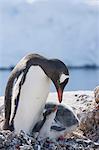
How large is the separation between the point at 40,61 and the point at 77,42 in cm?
2645

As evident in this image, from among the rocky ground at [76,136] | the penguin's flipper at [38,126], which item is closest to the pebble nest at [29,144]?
the rocky ground at [76,136]

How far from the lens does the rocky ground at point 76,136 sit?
3375mm

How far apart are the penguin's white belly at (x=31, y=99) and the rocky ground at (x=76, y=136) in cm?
23

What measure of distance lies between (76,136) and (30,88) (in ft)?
2.03

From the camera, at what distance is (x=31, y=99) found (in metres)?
3.79

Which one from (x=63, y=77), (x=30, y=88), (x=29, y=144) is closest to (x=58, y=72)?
(x=63, y=77)

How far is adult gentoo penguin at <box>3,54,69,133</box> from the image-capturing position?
3.75 m

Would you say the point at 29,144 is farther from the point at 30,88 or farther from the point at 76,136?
the point at 76,136

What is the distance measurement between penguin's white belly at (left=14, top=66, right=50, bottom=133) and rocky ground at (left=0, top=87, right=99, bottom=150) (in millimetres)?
234

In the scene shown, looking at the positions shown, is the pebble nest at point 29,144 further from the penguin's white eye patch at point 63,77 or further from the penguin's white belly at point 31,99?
the penguin's white eye patch at point 63,77

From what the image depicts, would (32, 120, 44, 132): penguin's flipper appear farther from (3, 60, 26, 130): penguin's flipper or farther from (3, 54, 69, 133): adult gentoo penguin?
(3, 60, 26, 130): penguin's flipper

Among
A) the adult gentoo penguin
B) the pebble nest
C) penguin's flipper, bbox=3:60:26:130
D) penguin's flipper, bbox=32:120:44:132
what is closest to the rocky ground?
the pebble nest

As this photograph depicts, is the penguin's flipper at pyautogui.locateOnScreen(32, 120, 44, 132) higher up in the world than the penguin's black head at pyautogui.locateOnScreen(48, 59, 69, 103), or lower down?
lower down

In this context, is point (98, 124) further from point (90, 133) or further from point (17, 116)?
point (17, 116)
